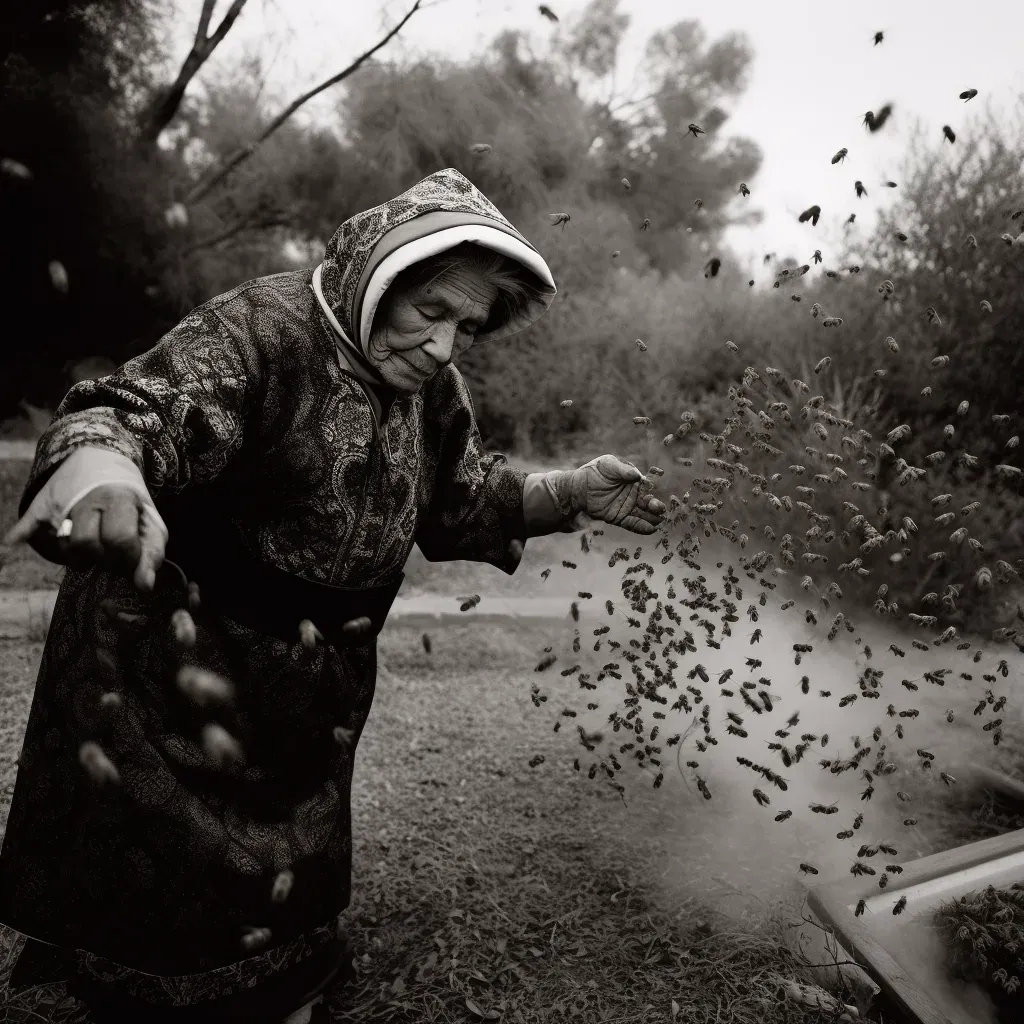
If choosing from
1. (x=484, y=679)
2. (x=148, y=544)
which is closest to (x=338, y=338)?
(x=148, y=544)

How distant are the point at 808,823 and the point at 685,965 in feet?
4.50

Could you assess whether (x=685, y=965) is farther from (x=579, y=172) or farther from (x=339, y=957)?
(x=579, y=172)

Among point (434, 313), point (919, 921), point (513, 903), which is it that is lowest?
point (513, 903)

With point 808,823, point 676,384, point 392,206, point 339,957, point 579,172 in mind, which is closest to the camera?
point 392,206

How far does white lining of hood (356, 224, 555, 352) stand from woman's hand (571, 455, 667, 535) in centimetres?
76

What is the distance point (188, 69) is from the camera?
39.0ft

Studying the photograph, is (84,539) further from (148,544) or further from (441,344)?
(441,344)

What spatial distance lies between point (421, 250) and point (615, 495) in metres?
0.99

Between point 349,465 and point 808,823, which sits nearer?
point 349,465

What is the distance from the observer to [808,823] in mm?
3975

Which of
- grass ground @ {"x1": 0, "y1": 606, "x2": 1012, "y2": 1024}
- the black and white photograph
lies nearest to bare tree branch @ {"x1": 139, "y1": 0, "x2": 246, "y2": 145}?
the black and white photograph

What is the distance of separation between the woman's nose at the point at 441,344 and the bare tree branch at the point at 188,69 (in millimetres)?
12182

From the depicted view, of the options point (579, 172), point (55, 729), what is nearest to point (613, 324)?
point (579, 172)

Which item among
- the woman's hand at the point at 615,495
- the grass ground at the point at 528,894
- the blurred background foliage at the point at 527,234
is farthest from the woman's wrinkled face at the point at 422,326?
the blurred background foliage at the point at 527,234
